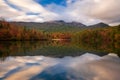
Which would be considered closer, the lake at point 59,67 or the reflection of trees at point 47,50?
the lake at point 59,67

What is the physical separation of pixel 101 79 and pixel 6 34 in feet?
370

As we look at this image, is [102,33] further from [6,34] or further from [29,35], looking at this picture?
[6,34]

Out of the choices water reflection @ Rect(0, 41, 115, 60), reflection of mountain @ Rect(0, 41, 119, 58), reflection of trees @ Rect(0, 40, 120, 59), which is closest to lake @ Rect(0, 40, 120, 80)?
water reflection @ Rect(0, 41, 115, 60)

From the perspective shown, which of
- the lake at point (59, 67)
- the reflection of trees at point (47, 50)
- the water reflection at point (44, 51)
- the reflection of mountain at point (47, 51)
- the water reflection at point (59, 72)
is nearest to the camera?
the water reflection at point (59, 72)

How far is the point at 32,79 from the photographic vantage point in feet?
48.9

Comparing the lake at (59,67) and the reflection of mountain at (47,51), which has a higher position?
the lake at (59,67)

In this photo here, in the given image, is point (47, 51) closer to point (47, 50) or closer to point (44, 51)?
point (44, 51)

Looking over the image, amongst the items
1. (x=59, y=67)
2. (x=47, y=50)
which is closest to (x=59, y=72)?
(x=59, y=67)

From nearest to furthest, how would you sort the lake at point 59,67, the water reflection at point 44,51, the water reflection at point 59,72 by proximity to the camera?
1. the water reflection at point 59,72
2. the lake at point 59,67
3. the water reflection at point 44,51

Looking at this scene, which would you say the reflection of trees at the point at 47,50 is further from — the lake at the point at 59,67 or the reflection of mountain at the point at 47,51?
the lake at the point at 59,67

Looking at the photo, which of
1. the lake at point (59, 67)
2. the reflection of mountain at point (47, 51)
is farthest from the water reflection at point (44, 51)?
the lake at point (59, 67)

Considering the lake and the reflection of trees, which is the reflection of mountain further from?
the lake

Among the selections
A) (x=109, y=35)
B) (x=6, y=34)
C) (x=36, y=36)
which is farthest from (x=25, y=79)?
(x=36, y=36)

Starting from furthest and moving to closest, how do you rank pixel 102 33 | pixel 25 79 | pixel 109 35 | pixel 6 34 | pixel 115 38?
pixel 102 33 → pixel 109 35 → pixel 115 38 → pixel 6 34 → pixel 25 79
